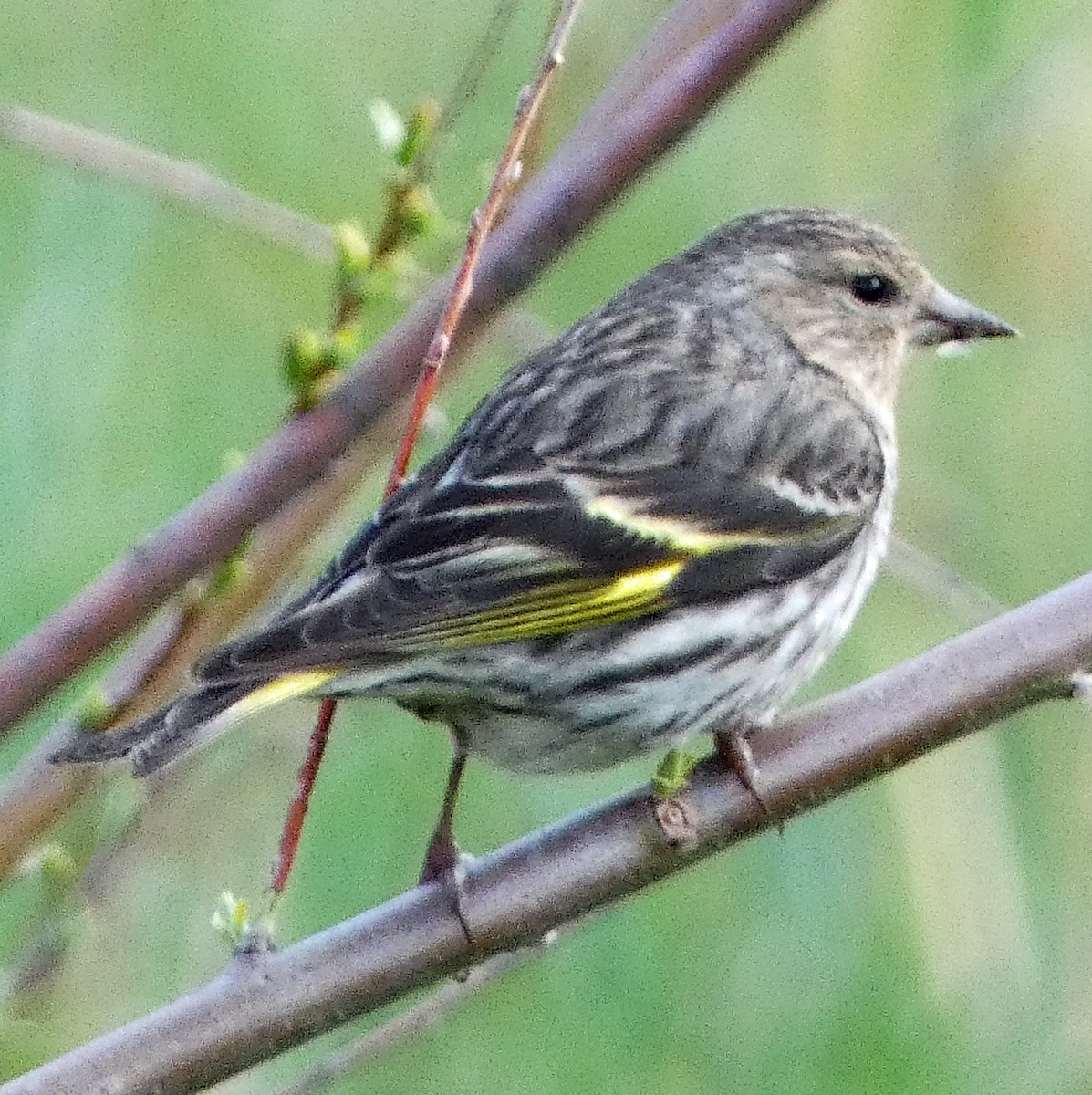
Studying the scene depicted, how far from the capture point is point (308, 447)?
2623 millimetres

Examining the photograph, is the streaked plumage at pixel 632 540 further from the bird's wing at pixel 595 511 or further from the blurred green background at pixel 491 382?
the blurred green background at pixel 491 382

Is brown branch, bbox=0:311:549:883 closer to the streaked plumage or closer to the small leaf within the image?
the streaked plumage

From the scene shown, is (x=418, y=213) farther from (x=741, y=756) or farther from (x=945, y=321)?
(x=945, y=321)

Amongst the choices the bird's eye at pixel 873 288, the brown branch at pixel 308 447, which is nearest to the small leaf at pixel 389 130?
the brown branch at pixel 308 447

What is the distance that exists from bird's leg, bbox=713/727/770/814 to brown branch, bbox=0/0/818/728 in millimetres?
739

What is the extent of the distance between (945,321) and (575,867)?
179 cm

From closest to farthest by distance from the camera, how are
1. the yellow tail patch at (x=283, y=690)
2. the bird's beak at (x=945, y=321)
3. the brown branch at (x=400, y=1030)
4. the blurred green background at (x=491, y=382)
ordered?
the yellow tail patch at (x=283, y=690), the brown branch at (x=400, y=1030), the blurred green background at (x=491, y=382), the bird's beak at (x=945, y=321)

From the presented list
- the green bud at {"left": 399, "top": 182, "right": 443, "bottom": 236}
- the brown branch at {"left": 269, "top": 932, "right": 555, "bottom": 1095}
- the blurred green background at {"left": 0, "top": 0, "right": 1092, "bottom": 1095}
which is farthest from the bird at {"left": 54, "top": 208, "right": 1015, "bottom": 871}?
the green bud at {"left": 399, "top": 182, "right": 443, "bottom": 236}

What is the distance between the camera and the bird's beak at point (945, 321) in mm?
4133

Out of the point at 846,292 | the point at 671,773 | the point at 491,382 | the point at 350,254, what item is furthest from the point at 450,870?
the point at 491,382

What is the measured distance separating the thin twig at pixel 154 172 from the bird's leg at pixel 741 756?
0.91 meters

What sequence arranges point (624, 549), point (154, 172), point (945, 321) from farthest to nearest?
point (945, 321)
point (624, 549)
point (154, 172)

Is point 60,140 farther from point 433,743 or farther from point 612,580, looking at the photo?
point 433,743

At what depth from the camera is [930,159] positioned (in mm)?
4648
